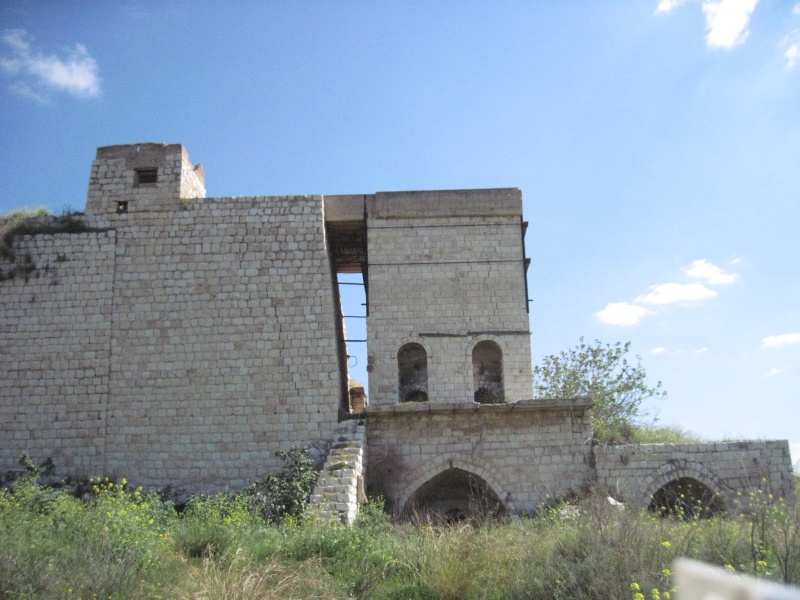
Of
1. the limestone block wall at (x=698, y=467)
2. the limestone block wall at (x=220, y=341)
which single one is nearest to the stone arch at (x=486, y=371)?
the limestone block wall at (x=698, y=467)

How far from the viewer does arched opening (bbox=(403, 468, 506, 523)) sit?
46.5 feet

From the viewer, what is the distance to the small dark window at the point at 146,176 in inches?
631

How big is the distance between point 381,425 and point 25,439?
7.12m

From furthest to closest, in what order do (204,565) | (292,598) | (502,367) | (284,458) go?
(502,367) < (284,458) < (204,565) < (292,598)

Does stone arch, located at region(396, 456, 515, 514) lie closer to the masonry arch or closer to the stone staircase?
the stone staircase

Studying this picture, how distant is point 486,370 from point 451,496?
2942 millimetres

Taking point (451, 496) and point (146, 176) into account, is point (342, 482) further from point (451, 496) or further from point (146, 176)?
point (146, 176)

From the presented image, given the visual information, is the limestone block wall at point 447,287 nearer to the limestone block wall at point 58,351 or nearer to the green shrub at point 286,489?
the green shrub at point 286,489

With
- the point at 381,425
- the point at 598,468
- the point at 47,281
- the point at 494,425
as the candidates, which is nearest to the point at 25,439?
the point at 47,281

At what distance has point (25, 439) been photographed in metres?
14.3

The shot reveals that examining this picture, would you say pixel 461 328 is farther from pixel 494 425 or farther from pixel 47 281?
pixel 47 281

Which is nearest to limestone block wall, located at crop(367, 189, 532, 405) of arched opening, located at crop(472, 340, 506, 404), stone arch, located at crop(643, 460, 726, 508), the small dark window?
arched opening, located at crop(472, 340, 506, 404)

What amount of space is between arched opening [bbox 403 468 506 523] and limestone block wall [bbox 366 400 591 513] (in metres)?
0.31

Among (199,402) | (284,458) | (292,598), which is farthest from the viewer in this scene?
(199,402)
